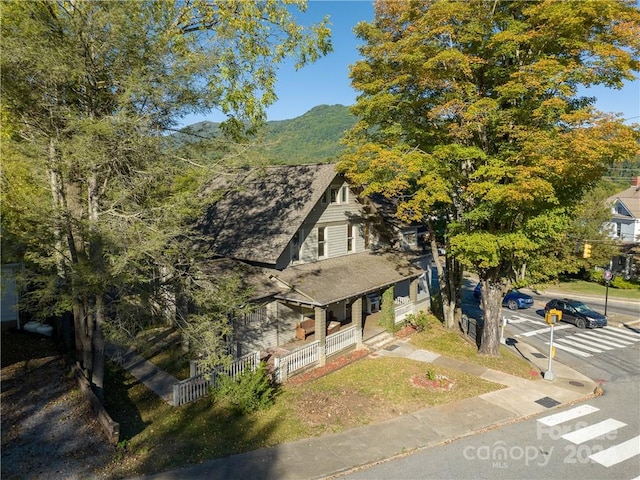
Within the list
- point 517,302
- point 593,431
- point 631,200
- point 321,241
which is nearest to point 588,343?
point 517,302

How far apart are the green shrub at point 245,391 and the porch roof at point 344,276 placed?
4.11m

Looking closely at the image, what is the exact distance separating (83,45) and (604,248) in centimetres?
4301

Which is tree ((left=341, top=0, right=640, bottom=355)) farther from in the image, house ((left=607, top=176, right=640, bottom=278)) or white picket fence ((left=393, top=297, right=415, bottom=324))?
house ((left=607, top=176, right=640, bottom=278))

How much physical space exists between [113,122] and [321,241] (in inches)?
509

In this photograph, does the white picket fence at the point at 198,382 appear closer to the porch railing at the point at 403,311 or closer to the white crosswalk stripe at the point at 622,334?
the porch railing at the point at 403,311

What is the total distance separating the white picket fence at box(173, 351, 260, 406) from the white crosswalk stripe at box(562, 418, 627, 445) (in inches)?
438

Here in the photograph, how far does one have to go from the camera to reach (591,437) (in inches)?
516

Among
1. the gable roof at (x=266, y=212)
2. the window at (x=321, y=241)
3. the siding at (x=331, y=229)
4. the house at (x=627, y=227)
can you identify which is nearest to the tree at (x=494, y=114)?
the siding at (x=331, y=229)

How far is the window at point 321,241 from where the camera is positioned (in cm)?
2202

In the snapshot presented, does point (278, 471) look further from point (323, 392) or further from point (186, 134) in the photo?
point (186, 134)

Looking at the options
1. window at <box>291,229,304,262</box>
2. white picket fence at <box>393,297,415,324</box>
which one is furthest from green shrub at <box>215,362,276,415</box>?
white picket fence at <box>393,297,415,324</box>

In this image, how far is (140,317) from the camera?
1285 centimetres

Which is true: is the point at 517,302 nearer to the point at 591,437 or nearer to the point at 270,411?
the point at 591,437

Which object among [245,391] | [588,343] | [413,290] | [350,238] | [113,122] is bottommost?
[588,343]
